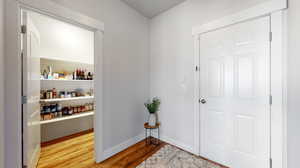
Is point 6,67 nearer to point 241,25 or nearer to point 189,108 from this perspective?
point 189,108

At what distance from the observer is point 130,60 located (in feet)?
7.98

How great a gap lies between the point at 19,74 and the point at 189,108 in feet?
7.74

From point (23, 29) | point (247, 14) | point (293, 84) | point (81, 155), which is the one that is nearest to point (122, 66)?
point (23, 29)

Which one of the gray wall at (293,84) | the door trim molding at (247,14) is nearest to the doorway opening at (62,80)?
the door trim molding at (247,14)

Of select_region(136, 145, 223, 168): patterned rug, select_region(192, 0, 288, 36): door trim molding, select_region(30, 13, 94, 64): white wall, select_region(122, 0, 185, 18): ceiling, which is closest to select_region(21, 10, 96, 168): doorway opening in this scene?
select_region(30, 13, 94, 64): white wall

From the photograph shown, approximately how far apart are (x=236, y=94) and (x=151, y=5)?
2.19 m

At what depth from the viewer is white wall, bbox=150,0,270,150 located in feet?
6.84

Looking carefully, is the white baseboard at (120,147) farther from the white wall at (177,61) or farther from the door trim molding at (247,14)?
the door trim molding at (247,14)

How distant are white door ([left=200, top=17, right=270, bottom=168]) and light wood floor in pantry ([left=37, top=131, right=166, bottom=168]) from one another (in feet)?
3.52

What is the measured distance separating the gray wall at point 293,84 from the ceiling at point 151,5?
1598 millimetres

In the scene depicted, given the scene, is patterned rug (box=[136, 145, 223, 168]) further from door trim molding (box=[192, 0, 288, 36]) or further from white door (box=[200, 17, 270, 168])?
door trim molding (box=[192, 0, 288, 36])

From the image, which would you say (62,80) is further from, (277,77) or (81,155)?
(277,77)

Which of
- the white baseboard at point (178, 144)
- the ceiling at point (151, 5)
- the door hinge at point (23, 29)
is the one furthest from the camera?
Answer: the ceiling at point (151, 5)

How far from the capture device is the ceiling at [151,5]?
7.54ft
